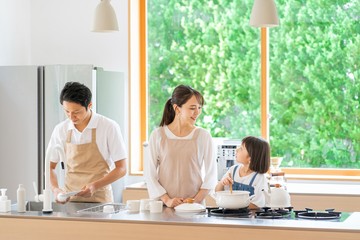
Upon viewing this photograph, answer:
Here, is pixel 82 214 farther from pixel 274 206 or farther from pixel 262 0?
pixel 262 0

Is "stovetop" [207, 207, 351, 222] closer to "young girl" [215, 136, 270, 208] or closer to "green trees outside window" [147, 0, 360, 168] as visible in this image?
"young girl" [215, 136, 270, 208]

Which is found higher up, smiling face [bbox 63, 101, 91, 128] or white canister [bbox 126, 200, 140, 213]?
smiling face [bbox 63, 101, 91, 128]

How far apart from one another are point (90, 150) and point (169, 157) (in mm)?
535

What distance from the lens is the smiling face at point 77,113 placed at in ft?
14.8

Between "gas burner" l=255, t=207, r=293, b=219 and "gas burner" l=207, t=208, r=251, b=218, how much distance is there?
0.19 ft

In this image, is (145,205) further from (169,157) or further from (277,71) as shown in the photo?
(277,71)

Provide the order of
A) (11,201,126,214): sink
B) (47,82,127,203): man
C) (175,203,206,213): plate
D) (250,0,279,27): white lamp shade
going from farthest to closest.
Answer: (47,82,127,203): man
(250,0,279,27): white lamp shade
(11,201,126,214): sink
(175,203,206,213): plate

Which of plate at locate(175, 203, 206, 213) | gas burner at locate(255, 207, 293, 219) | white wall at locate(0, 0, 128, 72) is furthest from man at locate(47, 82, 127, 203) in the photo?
white wall at locate(0, 0, 128, 72)

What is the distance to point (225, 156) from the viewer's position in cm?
597

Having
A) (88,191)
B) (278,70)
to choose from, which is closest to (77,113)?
(88,191)

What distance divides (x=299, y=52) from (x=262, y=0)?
6.49 ft

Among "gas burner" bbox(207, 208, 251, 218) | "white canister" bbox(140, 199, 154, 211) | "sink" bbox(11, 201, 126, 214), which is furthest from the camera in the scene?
"sink" bbox(11, 201, 126, 214)

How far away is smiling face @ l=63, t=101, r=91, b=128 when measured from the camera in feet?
14.8

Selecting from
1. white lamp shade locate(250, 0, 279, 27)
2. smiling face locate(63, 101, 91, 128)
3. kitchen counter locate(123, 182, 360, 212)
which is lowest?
kitchen counter locate(123, 182, 360, 212)
